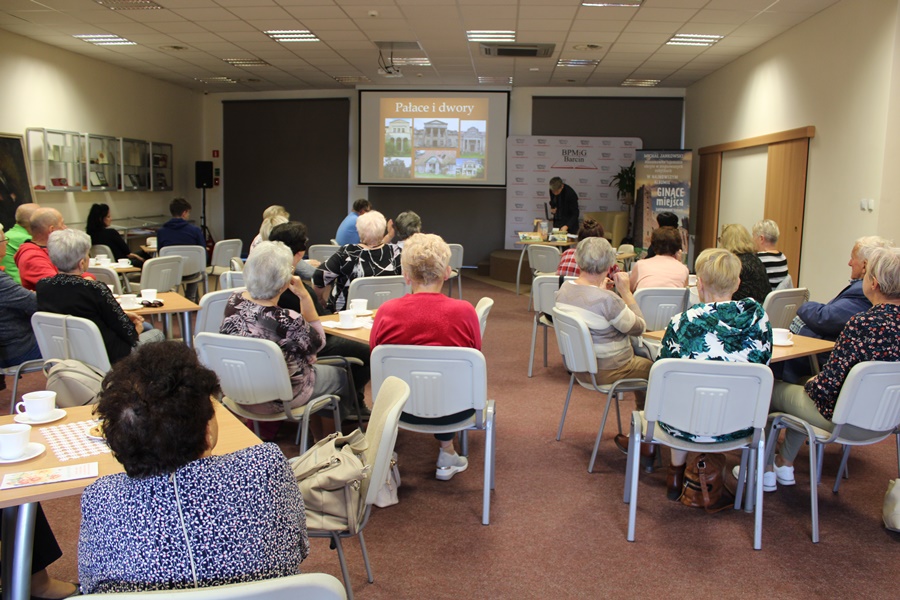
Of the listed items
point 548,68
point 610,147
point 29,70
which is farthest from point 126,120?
point 610,147

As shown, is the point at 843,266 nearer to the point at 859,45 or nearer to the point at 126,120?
the point at 859,45

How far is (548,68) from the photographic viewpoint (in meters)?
11.1

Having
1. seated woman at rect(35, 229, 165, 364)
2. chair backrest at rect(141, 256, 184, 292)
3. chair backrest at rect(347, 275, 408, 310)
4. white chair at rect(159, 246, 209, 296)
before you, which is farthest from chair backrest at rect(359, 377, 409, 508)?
white chair at rect(159, 246, 209, 296)

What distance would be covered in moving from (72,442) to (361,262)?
10.3 feet

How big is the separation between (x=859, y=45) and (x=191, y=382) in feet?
23.6

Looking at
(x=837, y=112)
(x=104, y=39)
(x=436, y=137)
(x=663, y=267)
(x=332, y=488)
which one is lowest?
(x=332, y=488)

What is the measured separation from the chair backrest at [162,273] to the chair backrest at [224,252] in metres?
1.36

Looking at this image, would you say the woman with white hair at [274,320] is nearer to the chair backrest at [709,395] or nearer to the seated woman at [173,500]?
the chair backrest at [709,395]

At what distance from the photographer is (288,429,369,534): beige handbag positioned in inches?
90.0

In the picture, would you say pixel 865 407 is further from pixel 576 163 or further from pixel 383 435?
pixel 576 163

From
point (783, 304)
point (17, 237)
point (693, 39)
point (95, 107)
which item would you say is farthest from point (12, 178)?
point (783, 304)

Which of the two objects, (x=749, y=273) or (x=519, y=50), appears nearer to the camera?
(x=749, y=273)

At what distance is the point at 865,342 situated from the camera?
3.15 metres

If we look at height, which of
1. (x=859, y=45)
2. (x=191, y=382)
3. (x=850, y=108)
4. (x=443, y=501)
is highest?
(x=859, y=45)
